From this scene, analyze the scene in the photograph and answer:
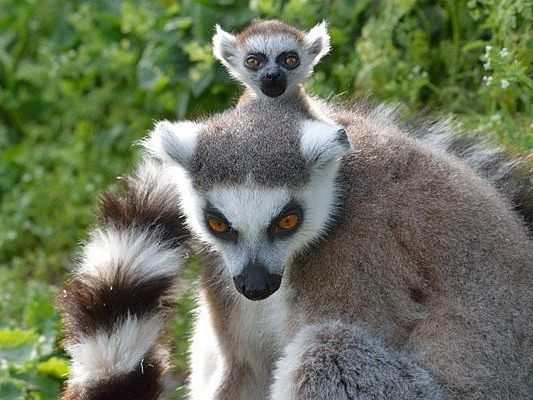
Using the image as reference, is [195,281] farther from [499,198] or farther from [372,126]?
[499,198]

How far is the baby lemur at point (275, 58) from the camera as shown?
5.59 m

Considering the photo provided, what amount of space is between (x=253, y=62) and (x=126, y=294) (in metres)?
1.66

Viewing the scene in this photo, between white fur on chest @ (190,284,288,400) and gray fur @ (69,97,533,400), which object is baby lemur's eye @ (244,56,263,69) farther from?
white fur on chest @ (190,284,288,400)

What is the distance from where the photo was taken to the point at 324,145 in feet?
14.5

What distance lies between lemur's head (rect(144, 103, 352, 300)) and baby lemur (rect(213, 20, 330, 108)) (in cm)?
90

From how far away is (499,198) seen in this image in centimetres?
486

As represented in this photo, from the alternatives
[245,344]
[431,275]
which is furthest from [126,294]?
[431,275]

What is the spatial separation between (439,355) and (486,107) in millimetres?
2638

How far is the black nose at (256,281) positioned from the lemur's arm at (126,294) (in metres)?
0.71

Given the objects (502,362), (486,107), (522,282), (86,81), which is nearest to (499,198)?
(522,282)

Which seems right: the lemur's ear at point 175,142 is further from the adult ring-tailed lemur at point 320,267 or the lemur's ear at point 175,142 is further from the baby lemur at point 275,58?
the baby lemur at point 275,58

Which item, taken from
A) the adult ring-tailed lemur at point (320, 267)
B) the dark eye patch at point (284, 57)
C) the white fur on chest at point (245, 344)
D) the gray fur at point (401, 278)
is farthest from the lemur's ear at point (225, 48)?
the white fur on chest at point (245, 344)

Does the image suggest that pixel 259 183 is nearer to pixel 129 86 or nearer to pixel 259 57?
pixel 259 57

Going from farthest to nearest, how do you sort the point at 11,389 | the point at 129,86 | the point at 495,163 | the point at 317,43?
the point at 129,86
the point at 317,43
the point at 11,389
the point at 495,163
